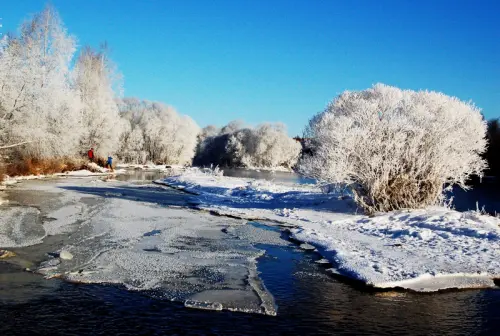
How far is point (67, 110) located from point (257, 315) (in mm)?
34803

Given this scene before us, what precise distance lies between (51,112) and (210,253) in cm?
2849

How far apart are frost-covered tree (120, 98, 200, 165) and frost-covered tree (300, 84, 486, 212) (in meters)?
68.0

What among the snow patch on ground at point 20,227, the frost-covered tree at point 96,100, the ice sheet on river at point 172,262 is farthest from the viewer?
the frost-covered tree at point 96,100

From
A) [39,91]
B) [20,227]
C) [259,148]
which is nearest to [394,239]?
[20,227]

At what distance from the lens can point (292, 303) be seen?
8.75 m

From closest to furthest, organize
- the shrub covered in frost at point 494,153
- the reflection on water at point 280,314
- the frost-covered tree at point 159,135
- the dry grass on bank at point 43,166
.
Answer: the reflection on water at point 280,314 < the dry grass on bank at point 43,166 < the shrub covered in frost at point 494,153 < the frost-covered tree at point 159,135

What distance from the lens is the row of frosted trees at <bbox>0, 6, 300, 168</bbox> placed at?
28953 millimetres

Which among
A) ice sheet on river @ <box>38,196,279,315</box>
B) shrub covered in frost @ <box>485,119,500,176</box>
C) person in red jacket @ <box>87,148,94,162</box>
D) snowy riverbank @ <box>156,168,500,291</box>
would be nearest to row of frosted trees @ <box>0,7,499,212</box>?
person in red jacket @ <box>87,148,94,162</box>

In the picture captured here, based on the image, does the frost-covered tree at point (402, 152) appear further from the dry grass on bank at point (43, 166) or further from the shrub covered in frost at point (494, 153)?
the shrub covered in frost at point (494, 153)

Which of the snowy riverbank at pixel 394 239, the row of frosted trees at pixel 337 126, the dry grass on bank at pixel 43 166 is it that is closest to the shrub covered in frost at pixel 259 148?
the row of frosted trees at pixel 337 126

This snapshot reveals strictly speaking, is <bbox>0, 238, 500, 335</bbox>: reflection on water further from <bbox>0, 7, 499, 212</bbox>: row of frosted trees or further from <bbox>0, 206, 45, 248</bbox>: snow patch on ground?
<bbox>0, 7, 499, 212</bbox>: row of frosted trees

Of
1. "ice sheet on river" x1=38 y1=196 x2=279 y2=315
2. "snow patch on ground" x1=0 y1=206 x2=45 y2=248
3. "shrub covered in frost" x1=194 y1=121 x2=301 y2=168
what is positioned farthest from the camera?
"shrub covered in frost" x1=194 y1=121 x2=301 y2=168

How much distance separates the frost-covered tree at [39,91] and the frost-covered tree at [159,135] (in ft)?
127

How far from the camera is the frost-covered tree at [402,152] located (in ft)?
62.0
